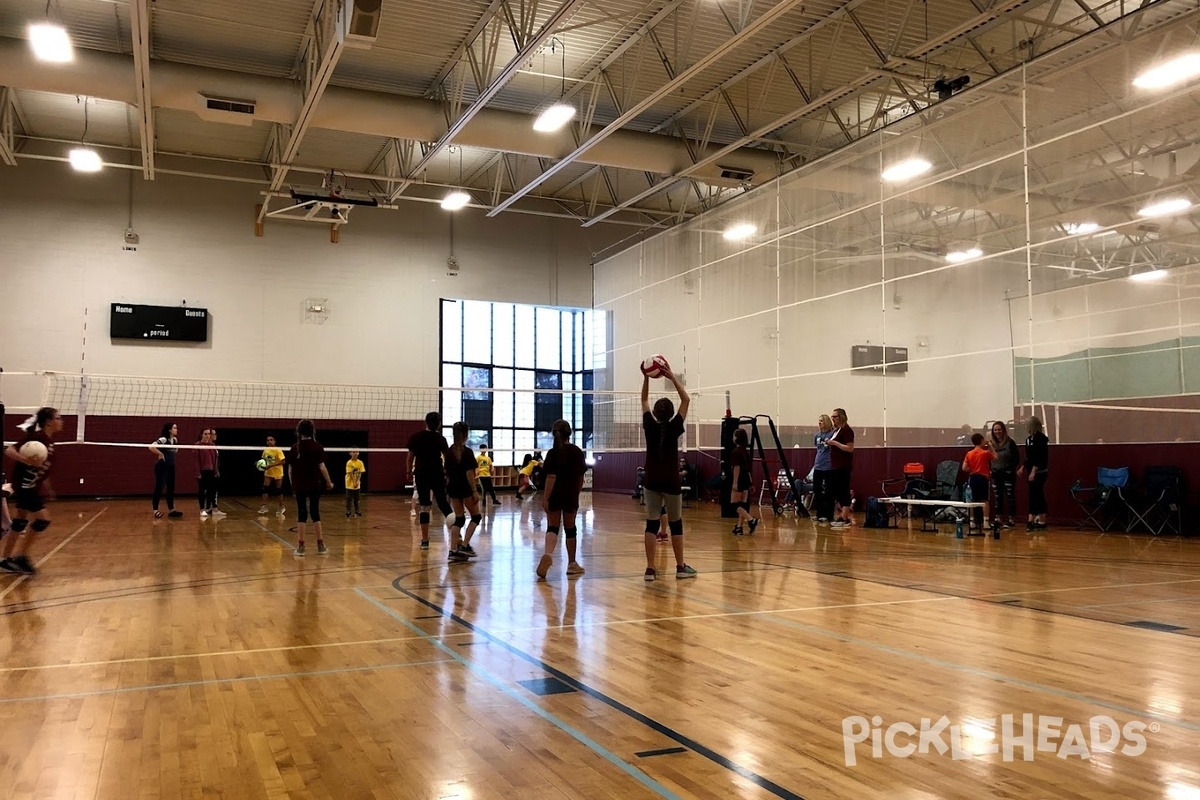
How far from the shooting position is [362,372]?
24.2 metres

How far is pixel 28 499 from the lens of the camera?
8281 mm

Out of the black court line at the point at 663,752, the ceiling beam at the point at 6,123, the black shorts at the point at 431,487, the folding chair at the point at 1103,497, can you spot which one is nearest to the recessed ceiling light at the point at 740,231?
the folding chair at the point at 1103,497

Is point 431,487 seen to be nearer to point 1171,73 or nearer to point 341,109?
point 341,109

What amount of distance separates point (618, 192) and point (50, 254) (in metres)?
13.9

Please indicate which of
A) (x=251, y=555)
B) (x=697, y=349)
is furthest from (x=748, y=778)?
(x=697, y=349)

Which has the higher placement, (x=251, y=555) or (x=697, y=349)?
(x=697, y=349)

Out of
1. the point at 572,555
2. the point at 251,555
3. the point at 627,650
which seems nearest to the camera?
the point at 627,650

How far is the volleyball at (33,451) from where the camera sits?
8055 millimetres

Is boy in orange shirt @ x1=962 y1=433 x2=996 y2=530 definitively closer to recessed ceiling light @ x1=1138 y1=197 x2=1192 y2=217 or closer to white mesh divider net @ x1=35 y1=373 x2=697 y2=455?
recessed ceiling light @ x1=1138 y1=197 x2=1192 y2=217

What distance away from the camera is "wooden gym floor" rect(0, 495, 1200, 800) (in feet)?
10.2

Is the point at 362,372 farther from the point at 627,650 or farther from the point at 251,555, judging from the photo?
the point at 627,650

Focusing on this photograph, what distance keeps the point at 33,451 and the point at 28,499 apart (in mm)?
532

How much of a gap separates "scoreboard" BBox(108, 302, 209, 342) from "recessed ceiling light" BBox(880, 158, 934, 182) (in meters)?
16.3

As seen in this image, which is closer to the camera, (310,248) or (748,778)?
(748,778)
